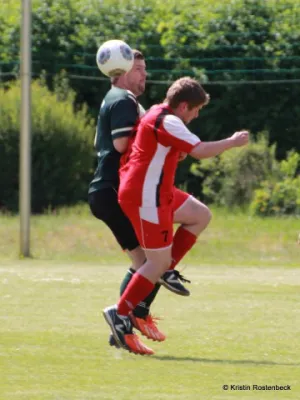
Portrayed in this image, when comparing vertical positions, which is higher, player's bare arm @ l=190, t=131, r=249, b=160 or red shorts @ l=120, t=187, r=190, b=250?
player's bare arm @ l=190, t=131, r=249, b=160

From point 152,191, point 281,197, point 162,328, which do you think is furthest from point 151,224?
point 281,197

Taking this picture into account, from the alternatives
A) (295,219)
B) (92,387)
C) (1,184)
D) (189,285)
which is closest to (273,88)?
(295,219)

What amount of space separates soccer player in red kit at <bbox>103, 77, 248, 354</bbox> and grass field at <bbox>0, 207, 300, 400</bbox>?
30 centimetres

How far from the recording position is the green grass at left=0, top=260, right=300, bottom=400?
269 inches

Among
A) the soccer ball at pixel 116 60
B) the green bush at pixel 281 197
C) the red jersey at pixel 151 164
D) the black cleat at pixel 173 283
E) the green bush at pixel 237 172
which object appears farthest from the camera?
the green bush at pixel 237 172

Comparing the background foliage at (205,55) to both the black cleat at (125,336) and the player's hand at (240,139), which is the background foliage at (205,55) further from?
the player's hand at (240,139)

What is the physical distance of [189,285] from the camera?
1202 centimetres

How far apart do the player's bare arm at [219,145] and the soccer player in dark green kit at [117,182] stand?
0.54 m

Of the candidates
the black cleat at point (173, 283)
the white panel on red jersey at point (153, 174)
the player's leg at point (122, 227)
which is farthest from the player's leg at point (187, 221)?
the white panel on red jersey at point (153, 174)

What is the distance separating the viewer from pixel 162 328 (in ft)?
29.7

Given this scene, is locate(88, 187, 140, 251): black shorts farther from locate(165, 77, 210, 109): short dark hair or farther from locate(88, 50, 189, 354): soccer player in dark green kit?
locate(165, 77, 210, 109): short dark hair

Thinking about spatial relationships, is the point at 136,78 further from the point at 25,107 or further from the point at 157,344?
the point at 25,107

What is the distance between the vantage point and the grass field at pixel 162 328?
688 centimetres

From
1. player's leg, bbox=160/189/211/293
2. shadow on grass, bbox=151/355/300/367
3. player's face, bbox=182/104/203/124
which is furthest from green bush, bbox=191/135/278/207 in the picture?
shadow on grass, bbox=151/355/300/367
